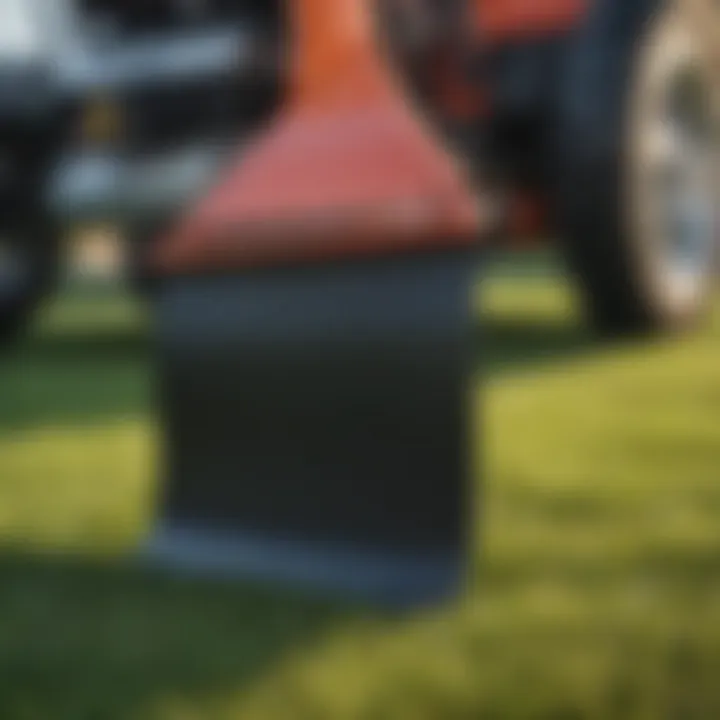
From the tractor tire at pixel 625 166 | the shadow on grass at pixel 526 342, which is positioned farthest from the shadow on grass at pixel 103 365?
the tractor tire at pixel 625 166

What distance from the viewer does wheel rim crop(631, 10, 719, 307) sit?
218cm

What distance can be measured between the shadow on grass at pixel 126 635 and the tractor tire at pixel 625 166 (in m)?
1.20

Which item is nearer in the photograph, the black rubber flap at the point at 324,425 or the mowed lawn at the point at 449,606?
the mowed lawn at the point at 449,606

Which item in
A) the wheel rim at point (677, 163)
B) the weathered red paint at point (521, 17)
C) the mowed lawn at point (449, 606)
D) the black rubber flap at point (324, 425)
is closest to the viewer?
the mowed lawn at point (449, 606)

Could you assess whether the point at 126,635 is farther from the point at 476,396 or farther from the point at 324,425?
the point at 476,396

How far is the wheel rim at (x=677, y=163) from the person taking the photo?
2179mm

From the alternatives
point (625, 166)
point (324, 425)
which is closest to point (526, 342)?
point (625, 166)

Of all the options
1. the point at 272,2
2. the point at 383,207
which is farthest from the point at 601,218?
the point at 383,207

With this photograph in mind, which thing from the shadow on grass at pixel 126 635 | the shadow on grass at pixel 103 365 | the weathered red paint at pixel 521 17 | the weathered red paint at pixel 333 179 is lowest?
the shadow on grass at pixel 126 635

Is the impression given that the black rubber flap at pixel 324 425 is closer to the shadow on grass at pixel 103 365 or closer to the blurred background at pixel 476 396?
the blurred background at pixel 476 396

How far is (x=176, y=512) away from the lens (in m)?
1.17

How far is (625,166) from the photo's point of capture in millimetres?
2115

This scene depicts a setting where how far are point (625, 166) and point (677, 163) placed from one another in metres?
0.29

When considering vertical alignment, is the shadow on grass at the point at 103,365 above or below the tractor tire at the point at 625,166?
below
